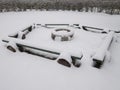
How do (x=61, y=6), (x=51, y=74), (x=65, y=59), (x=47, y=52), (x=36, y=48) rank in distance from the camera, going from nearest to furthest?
1. (x=51, y=74)
2. (x=65, y=59)
3. (x=36, y=48)
4. (x=47, y=52)
5. (x=61, y=6)

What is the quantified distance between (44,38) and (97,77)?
3.74m

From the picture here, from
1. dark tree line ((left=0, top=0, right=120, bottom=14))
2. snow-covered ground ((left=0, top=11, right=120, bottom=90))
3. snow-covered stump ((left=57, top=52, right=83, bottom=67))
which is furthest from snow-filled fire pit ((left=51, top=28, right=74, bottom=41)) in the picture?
dark tree line ((left=0, top=0, right=120, bottom=14))

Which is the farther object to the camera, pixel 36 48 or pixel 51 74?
pixel 36 48

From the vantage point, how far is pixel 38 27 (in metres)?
8.12

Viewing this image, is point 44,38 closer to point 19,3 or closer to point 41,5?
point 41,5

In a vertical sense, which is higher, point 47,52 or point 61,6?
point 61,6

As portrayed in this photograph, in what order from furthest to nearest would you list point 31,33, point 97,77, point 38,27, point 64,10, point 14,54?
point 64,10 < point 38,27 < point 31,33 < point 14,54 < point 97,77

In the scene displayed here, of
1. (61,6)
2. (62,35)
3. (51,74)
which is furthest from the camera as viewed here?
(61,6)

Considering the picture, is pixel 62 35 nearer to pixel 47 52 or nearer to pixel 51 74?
pixel 47 52

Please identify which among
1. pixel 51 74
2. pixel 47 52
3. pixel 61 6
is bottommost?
pixel 51 74

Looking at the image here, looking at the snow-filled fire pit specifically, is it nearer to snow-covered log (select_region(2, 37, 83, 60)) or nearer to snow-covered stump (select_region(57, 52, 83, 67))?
snow-covered log (select_region(2, 37, 83, 60))

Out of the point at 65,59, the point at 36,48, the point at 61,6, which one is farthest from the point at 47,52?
the point at 61,6

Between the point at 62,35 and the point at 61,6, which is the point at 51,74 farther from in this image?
the point at 61,6

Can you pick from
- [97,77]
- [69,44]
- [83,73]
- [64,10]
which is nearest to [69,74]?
[83,73]
